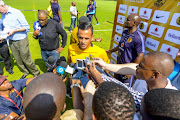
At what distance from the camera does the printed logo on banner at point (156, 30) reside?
8.67 feet

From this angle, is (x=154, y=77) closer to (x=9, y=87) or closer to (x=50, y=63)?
(x=9, y=87)

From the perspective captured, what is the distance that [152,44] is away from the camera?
291cm

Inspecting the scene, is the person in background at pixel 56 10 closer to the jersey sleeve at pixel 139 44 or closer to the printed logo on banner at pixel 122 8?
the printed logo on banner at pixel 122 8

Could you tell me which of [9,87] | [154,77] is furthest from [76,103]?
[9,87]


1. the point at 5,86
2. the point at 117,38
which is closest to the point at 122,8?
the point at 117,38

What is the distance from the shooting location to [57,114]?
3.72 feet

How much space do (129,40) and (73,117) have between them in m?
2.33

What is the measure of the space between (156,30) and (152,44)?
14.4 inches

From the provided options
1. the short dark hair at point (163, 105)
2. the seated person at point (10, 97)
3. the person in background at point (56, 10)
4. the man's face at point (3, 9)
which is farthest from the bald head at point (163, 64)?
the person in background at point (56, 10)

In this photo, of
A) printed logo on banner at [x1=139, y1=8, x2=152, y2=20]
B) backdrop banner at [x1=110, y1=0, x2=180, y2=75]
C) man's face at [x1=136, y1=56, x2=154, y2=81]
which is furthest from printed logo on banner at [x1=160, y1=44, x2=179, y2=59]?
man's face at [x1=136, y1=56, x2=154, y2=81]

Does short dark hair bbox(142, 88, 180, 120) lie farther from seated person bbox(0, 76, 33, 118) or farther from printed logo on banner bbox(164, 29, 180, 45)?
seated person bbox(0, 76, 33, 118)

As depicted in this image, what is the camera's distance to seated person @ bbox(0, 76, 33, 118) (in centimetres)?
194

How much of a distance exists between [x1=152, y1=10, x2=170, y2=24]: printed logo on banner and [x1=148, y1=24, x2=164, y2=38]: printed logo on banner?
0.14 meters

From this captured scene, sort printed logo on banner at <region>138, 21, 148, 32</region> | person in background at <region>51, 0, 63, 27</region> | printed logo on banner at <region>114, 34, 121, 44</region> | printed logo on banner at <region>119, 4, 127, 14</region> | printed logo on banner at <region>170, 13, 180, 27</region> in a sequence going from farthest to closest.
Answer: person in background at <region>51, 0, 63, 27</region> < printed logo on banner at <region>114, 34, 121, 44</region> < printed logo on banner at <region>119, 4, 127, 14</region> < printed logo on banner at <region>138, 21, 148, 32</region> < printed logo on banner at <region>170, 13, 180, 27</region>
